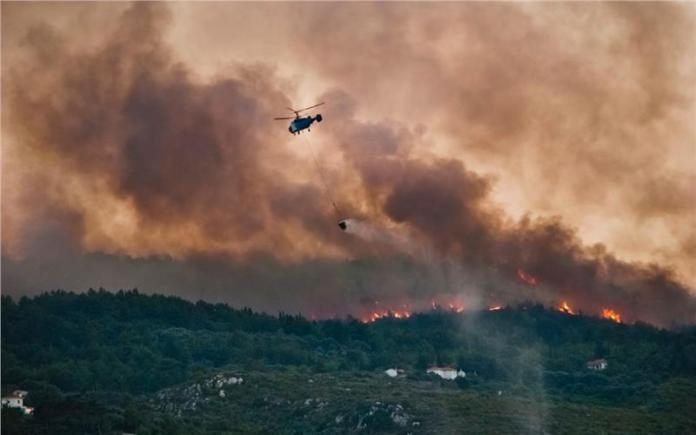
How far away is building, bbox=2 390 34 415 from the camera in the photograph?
117 metres

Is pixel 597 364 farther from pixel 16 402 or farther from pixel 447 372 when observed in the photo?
pixel 16 402

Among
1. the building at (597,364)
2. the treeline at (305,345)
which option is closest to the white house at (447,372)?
the treeline at (305,345)

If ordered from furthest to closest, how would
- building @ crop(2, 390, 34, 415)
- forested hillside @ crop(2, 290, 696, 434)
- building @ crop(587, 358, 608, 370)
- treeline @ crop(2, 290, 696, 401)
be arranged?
building @ crop(587, 358, 608, 370), treeline @ crop(2, 290, 696, 401), forested hillside @ crop(2, 290, 696, 434), building @ crop(2, 390, 34, 415)

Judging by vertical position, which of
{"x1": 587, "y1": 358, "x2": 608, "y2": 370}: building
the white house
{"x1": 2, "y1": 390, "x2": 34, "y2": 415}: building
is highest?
{"x1": 587, "y1": 358, "x2": 608, "y2": 370}: building

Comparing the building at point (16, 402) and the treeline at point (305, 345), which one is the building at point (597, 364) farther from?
the building at point (16, 402)

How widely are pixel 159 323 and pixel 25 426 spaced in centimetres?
5742

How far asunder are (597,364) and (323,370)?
28.2 meters

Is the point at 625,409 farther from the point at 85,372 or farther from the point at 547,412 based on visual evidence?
the point at 85,372

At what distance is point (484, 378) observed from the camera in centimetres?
14788

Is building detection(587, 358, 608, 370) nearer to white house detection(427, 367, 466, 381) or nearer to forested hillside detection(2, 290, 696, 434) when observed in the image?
forested hillside detection(2, 290, 696, 434)

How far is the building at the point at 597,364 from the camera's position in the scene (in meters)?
152

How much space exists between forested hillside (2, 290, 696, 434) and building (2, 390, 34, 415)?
92cm

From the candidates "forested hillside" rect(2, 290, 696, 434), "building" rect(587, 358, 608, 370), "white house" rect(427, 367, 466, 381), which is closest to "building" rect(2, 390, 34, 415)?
"forested hillside" rect(2, 290, 696, 434)

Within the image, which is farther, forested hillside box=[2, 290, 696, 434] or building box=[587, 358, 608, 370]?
building box=[587, 358, 608, 370]
